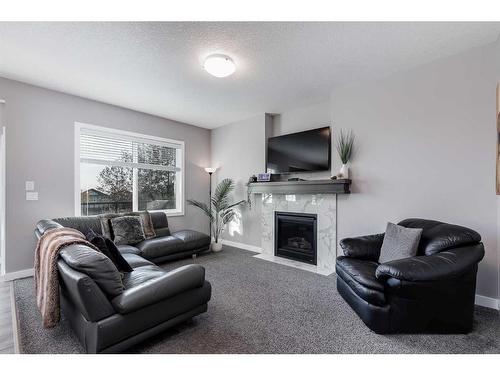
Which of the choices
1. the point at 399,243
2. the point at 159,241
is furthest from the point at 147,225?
the point at 399,243

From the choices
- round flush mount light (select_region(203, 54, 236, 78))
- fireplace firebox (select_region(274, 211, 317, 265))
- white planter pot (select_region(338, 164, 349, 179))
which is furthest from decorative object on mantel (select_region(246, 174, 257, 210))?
round flush mount light (select_region(203, 54, 236, 78))

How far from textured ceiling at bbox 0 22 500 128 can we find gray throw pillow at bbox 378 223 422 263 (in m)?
1.88

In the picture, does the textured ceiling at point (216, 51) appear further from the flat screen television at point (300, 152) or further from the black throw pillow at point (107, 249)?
the black throw pillow at point (107, 249)

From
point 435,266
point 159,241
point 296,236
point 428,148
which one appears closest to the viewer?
point 435,266

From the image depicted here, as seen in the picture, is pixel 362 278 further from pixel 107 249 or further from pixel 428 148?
pixel 107 249

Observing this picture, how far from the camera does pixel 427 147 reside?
2.79 m

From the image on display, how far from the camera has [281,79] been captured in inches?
125

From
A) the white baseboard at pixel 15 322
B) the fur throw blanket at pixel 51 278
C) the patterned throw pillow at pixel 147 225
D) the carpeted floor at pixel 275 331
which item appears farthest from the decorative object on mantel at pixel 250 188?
the white baseboard at pixel 15 322

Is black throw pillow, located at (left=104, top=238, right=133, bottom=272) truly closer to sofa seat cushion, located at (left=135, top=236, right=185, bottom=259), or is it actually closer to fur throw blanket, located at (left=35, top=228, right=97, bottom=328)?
fur throw blanket, located at (left=35, top=228, right=97, bottom=328)

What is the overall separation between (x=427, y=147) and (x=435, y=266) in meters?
1.56

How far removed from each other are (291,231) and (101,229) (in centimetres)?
308

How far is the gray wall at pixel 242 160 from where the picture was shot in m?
4.72

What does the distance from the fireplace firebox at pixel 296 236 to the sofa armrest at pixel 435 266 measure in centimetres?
197

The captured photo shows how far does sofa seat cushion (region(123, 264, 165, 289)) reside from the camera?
2067mm
